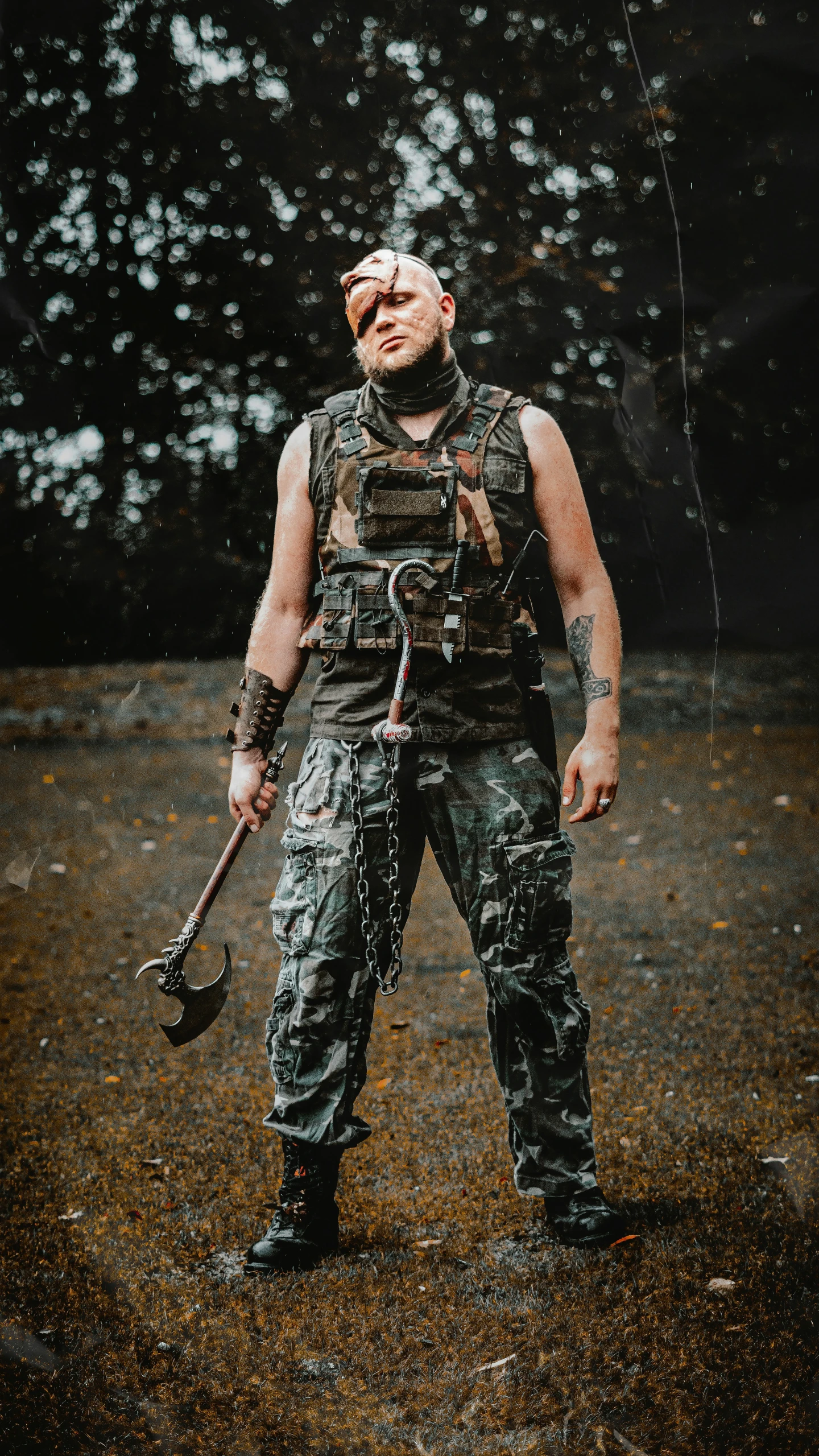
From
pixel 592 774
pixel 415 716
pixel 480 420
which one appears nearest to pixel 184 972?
pixel 415 716

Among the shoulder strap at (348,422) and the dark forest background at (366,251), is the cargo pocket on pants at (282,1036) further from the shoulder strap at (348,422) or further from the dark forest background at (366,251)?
the shoulder strap at (348,422)

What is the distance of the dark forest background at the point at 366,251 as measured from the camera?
10.5 ft

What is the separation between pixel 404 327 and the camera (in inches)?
98.4

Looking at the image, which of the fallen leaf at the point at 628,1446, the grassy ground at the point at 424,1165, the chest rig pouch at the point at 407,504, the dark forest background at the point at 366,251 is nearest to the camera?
the fallen leaf at the point at 628,1446

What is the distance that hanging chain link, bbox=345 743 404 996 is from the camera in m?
2.49

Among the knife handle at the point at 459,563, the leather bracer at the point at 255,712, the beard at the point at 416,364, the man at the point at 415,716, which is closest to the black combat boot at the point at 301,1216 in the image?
the man at the point at 415,716

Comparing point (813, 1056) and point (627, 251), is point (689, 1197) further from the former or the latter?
point (627, 251)

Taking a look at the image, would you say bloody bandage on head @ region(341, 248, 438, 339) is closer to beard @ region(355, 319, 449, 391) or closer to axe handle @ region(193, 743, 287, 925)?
beard @ region(355, 319, 449, 391)

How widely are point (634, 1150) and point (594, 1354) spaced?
885mm

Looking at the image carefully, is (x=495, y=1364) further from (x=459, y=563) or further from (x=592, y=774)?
(x=459, y=563)

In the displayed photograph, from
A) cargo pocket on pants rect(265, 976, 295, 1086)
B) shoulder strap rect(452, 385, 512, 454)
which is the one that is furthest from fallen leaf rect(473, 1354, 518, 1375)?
shoulder strap rect(452, 385, 512, 454)

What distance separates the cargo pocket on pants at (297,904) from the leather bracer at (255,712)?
271 mm

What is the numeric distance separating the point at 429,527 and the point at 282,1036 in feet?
3.83

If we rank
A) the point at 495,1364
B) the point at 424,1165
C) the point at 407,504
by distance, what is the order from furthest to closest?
the point at 424,1165, the point at 407,504, the point at 495,1364
